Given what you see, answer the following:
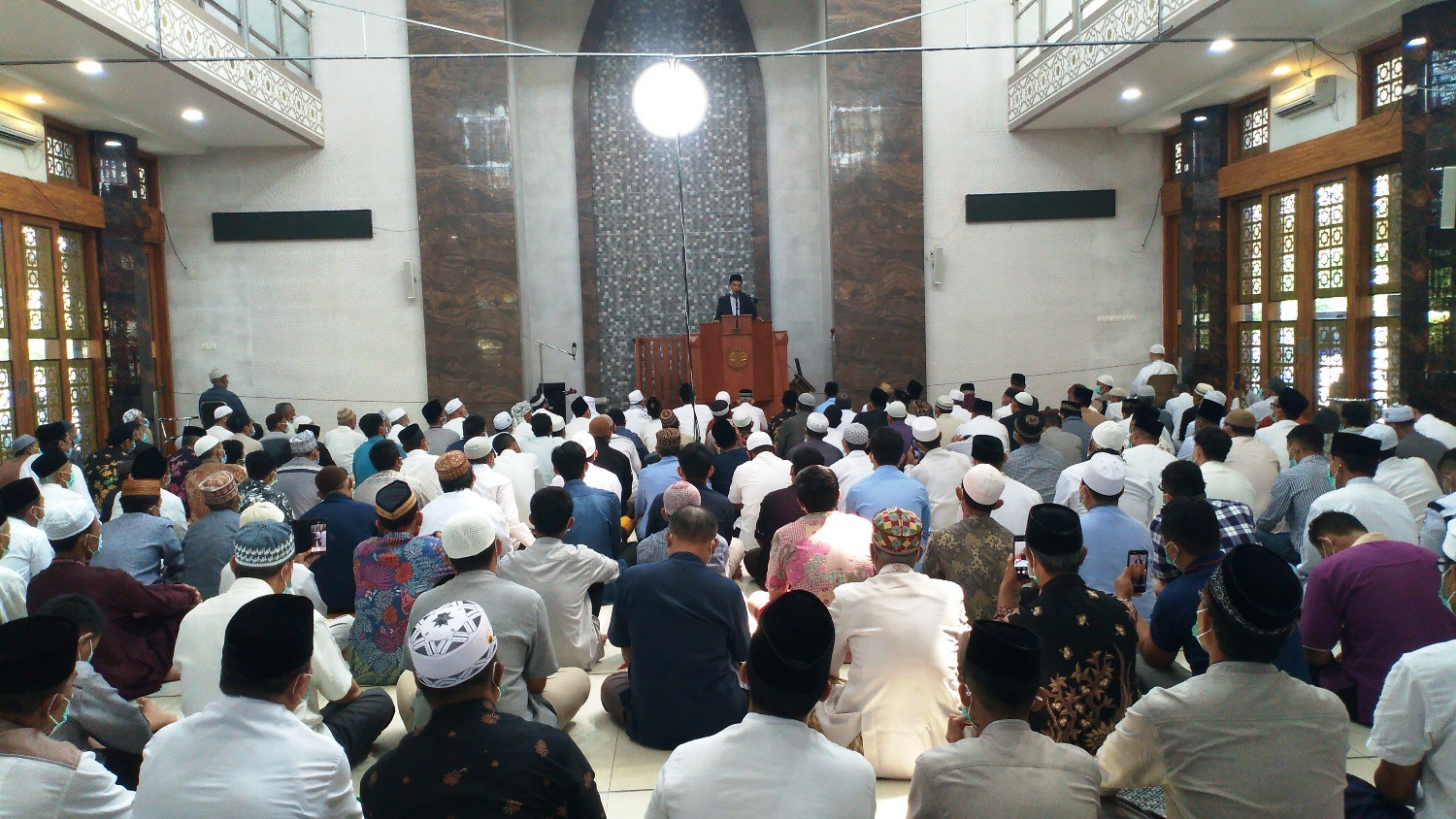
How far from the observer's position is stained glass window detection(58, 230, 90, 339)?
8320mm

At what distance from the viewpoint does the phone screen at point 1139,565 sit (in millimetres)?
2793

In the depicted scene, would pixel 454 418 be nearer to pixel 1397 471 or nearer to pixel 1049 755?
pixel 1397 471

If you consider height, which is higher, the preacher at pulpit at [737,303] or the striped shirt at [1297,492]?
the preacher at pulpit at [737,303]

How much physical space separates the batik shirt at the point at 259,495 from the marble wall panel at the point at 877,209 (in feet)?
22.6

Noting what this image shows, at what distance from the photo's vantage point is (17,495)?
364cm

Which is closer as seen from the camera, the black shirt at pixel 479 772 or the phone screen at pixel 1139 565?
the black shirt at pixel 479 772

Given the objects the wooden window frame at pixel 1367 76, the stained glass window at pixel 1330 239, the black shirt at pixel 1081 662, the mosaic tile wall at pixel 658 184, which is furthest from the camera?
the mosaic tile wall at pixel 658 184

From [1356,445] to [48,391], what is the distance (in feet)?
29.6

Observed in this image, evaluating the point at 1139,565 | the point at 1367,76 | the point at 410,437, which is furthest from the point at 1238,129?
the point at 410,437

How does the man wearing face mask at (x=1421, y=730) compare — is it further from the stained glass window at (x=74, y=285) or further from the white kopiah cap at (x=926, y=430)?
the stained glass window at (x=74, y=285)

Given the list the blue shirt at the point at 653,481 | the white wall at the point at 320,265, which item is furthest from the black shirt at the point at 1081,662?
the white wall at the point at 320,265

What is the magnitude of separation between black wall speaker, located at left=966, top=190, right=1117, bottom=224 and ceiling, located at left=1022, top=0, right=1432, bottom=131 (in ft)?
2.34

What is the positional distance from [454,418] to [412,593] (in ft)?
15.8

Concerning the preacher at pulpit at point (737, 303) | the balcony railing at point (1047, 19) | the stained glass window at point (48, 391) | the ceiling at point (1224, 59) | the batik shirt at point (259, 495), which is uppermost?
the balcony railing at point (1047, 19)
